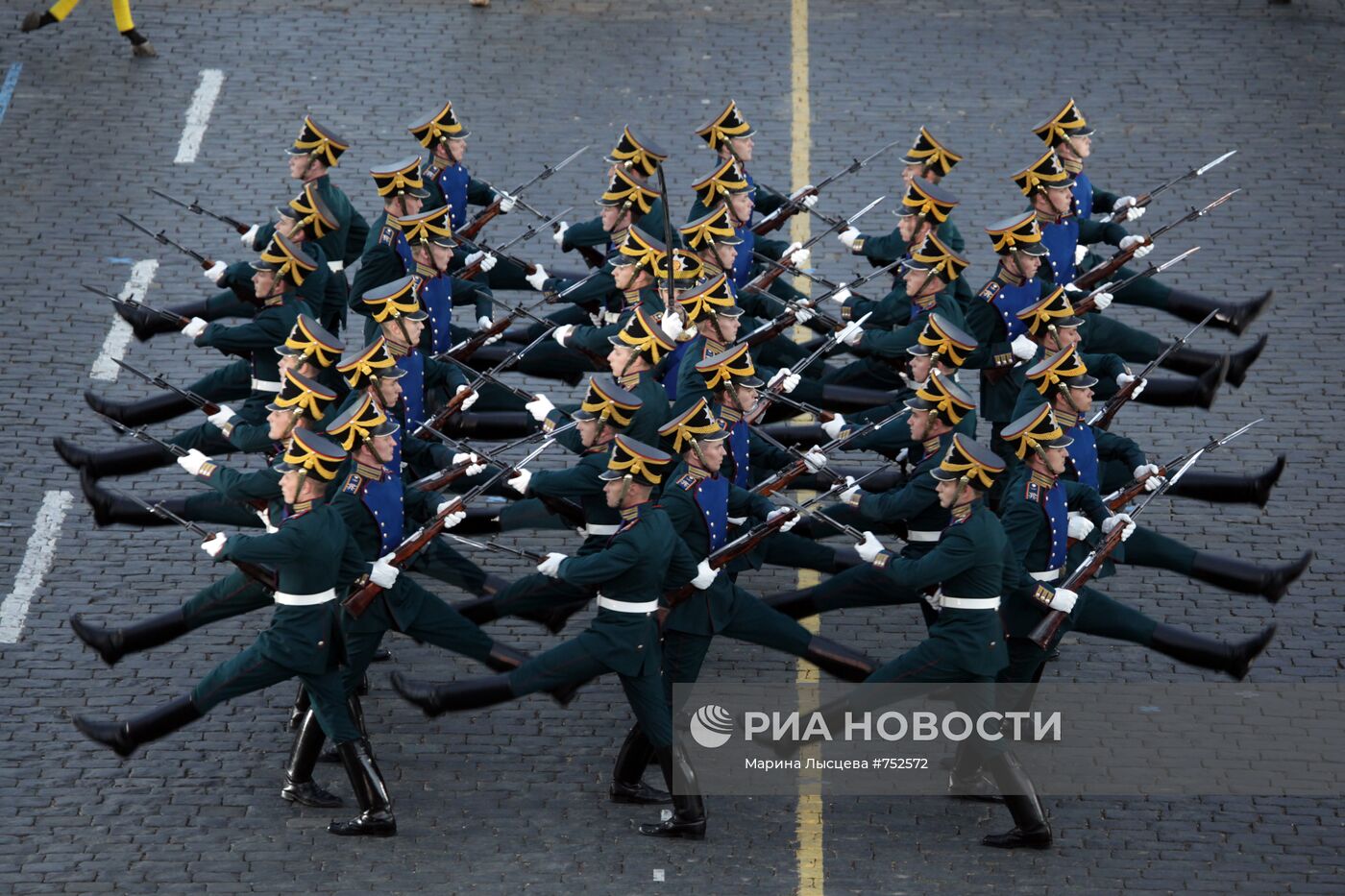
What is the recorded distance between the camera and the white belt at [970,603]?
12.5 metres

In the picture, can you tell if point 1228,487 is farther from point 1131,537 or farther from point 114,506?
point 114,506

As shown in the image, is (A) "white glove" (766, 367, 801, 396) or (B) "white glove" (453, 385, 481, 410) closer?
(B) "white glove" (453, 385, 481, 410)

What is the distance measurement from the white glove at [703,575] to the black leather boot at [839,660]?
28.1 inches

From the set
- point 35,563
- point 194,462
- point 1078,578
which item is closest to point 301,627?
point 194,462

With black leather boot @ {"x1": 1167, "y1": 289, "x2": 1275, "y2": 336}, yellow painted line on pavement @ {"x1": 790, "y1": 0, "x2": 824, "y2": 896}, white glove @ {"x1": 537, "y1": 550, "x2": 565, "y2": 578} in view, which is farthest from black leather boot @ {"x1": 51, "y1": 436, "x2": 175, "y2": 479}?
black leather boot @ {"x1": 1167, "y1": 289, "x2": 1275, "y2": 336}

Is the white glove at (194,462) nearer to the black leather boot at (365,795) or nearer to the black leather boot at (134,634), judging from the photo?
the black leather boot at (134,634)

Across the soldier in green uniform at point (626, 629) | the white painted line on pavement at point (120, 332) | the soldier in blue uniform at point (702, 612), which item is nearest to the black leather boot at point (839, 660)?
the soldier in blue uniform at point (702, 612)

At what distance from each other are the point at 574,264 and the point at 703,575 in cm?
737

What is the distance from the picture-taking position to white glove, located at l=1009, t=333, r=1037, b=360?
594 inches

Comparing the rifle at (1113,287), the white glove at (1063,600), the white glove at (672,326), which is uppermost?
the rifle at (1113,287)

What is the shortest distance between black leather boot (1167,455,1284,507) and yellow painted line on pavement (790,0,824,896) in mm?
2555

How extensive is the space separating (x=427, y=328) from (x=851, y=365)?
3004mm

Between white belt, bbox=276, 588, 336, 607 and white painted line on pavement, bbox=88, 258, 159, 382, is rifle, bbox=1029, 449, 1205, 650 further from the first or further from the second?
white painted line on pavement, bbox=88, 258, 159, 382

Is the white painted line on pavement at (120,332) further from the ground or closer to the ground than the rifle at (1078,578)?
further from the ground
